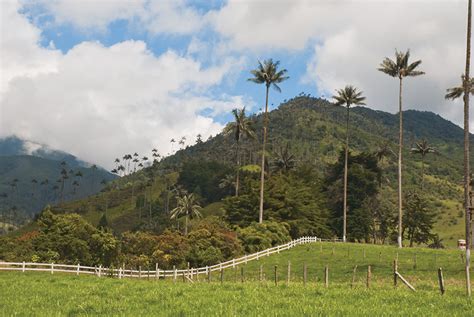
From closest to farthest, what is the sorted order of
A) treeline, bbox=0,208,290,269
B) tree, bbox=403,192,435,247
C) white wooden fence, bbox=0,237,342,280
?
white wooden fence, bbox=0,237,342,280
treeline, bbox=0,208,290,269
tree, bbox=403,192,435,247

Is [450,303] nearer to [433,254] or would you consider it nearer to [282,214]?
[433,254]

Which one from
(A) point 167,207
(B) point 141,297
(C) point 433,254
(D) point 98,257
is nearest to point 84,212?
(A) point 167,207

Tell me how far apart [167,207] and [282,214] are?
309 feet

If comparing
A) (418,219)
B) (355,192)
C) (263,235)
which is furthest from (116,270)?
(418,219)

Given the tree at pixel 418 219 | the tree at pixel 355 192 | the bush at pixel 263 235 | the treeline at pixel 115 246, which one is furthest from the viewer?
the tree at pixel 355 192

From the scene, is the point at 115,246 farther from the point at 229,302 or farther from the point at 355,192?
the point at 355,192

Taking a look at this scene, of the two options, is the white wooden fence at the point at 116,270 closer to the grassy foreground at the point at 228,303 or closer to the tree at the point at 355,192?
the grassy foreground at the point at 228,303

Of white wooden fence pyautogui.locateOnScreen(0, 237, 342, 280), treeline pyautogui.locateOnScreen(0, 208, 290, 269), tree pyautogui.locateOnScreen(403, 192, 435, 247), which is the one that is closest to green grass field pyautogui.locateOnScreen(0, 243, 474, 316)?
A: white wooden fence pyautogui.locateOnScreen(0, 237, 342, 280)

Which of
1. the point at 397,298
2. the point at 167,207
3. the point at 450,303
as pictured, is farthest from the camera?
the point at 167,207

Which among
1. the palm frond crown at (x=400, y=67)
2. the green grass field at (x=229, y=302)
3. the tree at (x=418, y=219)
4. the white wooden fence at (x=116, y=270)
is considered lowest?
the white wooden fence at (x=116, y=270)

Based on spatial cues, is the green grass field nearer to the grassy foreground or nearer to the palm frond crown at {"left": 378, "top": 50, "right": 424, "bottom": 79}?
the grassy foreground

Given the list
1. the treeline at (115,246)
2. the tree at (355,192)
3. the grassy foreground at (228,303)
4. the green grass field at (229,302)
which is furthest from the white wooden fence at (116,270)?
the tree at (355,192)

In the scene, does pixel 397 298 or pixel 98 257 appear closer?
pixel 397 298

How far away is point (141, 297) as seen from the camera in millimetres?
20094
